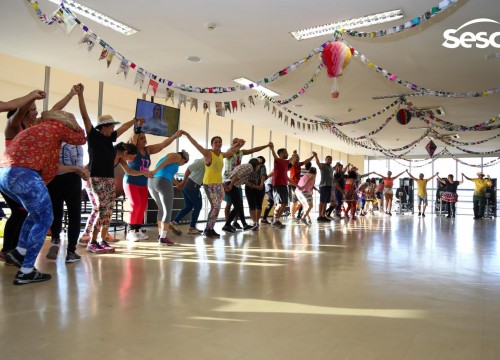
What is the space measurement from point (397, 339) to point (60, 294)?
1.95 m

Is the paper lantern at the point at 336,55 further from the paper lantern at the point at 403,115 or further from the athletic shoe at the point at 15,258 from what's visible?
the paper lantern at the point at 403,115

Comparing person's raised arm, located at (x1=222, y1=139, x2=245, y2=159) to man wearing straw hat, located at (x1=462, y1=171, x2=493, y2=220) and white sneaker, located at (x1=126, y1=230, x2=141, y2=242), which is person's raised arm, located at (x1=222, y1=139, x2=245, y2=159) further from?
man wearing straw hat, located at (x1=462, y1=171, x2=493, y2=220)

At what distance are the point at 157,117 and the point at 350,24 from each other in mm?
5078

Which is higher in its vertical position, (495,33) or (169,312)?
(495,33)

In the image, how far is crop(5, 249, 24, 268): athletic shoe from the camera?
293cm

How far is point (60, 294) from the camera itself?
2.42 metres

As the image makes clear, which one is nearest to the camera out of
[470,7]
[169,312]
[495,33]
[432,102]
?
[169,312]

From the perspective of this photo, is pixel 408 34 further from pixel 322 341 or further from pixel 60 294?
pixel 60 294

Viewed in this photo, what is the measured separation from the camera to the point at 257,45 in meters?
5.62

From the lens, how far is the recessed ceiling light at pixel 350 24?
4621 mm

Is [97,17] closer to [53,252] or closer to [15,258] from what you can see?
[53,252]

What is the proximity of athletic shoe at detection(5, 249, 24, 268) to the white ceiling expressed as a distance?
297cm

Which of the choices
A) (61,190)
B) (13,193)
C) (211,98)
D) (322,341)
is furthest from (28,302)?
(211,98)

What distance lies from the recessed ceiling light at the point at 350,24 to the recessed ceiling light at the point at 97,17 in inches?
87.7
